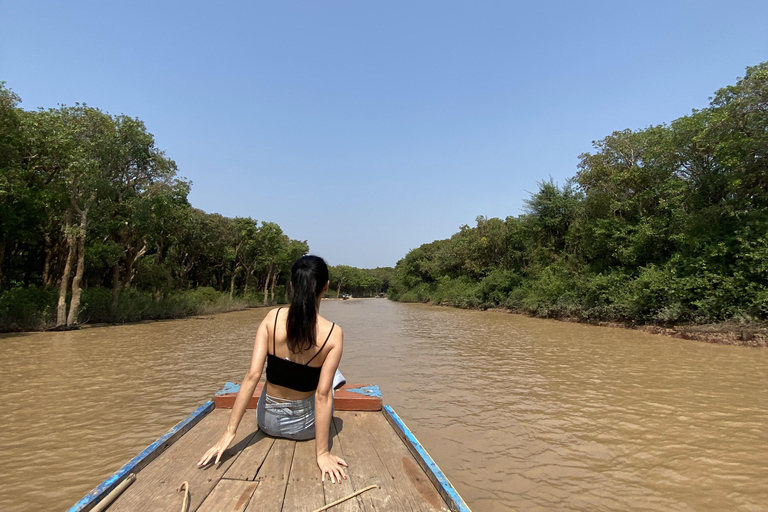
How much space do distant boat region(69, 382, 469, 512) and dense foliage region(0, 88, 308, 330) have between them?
14435 millimetres

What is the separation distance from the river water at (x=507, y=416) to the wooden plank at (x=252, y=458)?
6.07 ft

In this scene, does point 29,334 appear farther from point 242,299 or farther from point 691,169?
point 691,169

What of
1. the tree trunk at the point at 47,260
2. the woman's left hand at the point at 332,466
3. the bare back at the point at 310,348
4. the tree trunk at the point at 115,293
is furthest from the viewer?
the tree trunk at the point at 115,293

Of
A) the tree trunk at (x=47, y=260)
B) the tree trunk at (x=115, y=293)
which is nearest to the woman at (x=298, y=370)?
the tree trunk at (x=115, y=293)

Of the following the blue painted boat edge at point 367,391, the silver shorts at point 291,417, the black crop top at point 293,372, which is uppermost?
the black crop top at point 293,372

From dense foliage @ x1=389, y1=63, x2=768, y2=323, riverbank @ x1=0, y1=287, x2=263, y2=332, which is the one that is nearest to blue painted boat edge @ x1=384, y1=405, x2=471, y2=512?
dense foliage @ x1=389, y1=63, x2=768, y2=323

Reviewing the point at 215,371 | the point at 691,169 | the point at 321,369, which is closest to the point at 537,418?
the point at 321,369

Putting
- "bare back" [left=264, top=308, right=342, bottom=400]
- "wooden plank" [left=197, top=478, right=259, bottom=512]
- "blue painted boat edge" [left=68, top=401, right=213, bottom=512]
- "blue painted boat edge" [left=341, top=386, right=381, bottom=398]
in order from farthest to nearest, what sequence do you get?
"blue painted boat edge" [left=341, top=386, right=381, bottom=398]
"bare back" [left=264, top=308, right=342, bottom=400]
"wooden plank" [left=197, top=478, right=259, bottom=512]
"blue painted boat edge" [left=68, top=401, right=213, bottom=512]

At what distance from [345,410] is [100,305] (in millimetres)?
19626

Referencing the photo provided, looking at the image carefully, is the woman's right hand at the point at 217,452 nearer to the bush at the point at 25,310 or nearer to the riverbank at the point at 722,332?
the riverbank at the point at 722,332

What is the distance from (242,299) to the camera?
35594 millimetres

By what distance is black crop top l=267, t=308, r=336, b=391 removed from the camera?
2.67m

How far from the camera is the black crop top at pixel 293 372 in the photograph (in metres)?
2.67

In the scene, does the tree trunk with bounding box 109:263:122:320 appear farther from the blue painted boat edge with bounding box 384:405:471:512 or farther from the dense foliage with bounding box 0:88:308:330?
the blue painted boat edge with bounding box 384:405:471:512
